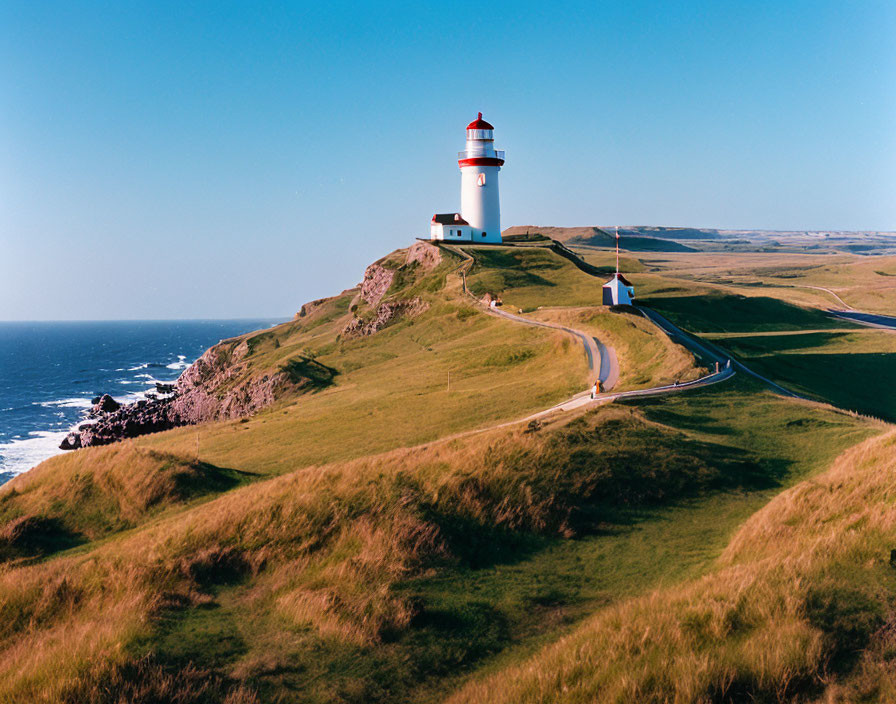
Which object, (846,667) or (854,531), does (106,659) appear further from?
(854,531)

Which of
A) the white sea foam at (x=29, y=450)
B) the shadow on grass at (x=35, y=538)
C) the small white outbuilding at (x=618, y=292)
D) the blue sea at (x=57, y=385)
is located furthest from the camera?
the blue sea at (x=57, y=385)

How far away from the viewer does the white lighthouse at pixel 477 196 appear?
268ft

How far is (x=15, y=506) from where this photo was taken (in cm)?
2609

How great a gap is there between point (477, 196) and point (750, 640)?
7812 centimetres

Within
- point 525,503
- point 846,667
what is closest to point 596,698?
point 846,667

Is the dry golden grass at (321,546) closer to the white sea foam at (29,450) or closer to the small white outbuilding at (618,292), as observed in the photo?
the small white outbuilding at (618,292)

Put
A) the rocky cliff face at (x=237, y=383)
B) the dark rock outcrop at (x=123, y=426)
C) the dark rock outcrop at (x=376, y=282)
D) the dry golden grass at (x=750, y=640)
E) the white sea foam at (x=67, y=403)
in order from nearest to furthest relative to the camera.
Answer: the dry golden grass at (x=750, y=640) < the rocky cliff face at (x=237, y=383) < the dark rock outcrop at (x=123, y=426) < the dark rock outcrop at (x=376, y=282) < the white sea foam at (x=67, y=403)

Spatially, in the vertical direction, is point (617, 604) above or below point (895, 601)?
below

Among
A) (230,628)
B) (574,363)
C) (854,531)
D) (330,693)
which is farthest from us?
(574,363)

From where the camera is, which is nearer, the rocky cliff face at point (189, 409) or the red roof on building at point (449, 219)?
the rocky cliff face at point (189, 409)

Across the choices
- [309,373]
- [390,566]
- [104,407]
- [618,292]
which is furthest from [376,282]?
[390,566]

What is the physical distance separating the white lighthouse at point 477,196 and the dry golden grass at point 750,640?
239 feet

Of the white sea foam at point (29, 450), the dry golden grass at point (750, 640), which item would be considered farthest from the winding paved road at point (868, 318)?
the white sea foam at point (29, 450)

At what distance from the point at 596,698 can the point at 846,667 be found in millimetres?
3901
